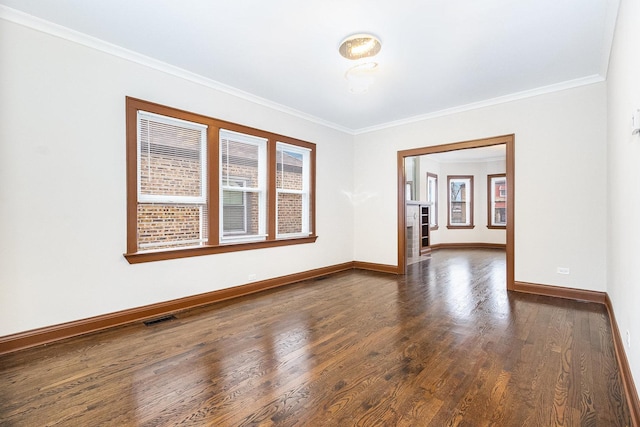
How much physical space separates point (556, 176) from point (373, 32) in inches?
124

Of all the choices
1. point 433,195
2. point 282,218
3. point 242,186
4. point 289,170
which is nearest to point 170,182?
point 242,186

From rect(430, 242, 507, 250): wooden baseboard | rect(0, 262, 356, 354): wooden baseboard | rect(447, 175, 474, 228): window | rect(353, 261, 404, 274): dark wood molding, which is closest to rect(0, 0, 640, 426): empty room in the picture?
rect(0, 262, 356, 354): wooden baseboard

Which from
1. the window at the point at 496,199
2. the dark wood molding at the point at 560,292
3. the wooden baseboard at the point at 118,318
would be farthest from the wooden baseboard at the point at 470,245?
the wooden baseboard at the point at 118,318

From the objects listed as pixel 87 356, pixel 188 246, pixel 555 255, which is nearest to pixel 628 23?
pixel 555 255

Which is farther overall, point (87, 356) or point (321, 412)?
point (87, 356)

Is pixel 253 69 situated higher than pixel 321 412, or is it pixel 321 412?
pixel 253 69

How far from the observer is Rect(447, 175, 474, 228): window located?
970 centimetres

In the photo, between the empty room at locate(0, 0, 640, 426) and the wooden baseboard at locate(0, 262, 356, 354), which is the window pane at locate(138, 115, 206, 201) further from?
the wooden baseboard at locate(0, 262, 356, 354)

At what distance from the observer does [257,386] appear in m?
1.98

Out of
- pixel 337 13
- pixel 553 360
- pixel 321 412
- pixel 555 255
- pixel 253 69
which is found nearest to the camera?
pixel 321 412

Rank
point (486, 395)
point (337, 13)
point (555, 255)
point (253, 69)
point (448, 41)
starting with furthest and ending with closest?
point (555, 255) < point (253, 69) < point (448, 41) < point (337, 13) < point (486, 395)

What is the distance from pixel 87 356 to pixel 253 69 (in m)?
3.23

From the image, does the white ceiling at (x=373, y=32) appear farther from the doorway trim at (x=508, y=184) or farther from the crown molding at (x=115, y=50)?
the doorway trim at (x=508, y=184)

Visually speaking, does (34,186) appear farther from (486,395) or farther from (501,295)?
(501,295)
